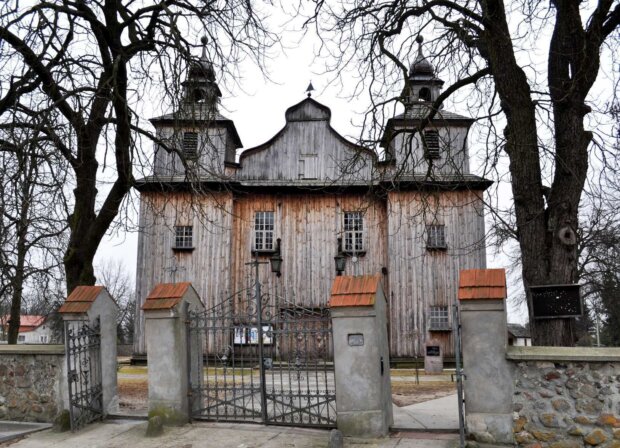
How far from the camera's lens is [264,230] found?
23984mm

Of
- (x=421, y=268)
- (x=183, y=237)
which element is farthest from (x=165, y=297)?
(x=421, y=268)

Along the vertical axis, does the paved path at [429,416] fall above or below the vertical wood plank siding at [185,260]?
below

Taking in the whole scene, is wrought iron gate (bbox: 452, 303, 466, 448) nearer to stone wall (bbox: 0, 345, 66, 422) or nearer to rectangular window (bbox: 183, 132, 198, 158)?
rectangular window (bbox: 183, 132, 198, 158)

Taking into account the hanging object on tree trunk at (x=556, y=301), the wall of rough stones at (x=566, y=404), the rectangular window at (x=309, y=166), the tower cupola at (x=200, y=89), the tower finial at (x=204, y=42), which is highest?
the rectangular window at (x=309, y=166)

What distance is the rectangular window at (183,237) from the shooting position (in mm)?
23734

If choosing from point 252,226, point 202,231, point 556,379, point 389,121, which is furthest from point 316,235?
point 556,379

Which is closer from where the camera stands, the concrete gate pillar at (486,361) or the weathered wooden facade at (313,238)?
the concrete gate pillar at (486,361)

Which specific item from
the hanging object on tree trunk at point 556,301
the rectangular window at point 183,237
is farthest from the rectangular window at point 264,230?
the hanging object on tree trunk at point 556,301

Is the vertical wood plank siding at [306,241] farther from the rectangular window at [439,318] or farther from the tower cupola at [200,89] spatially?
the tower cupola at [200,89]

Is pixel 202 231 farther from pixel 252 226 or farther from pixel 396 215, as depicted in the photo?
pixel 396 215

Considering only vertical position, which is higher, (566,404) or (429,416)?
(566,404)

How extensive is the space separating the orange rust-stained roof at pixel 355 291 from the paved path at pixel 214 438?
1.83 m

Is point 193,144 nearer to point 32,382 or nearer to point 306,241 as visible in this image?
point 32,382

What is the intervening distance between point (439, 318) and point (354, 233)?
16.1 feet
